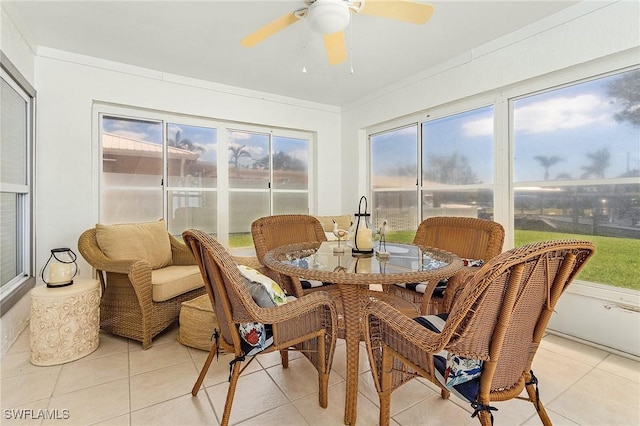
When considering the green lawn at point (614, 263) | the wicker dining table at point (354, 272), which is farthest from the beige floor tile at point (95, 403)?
the green lawn at point (614, 263)

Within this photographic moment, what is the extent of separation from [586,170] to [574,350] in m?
1.40

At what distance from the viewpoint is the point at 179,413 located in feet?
5.26

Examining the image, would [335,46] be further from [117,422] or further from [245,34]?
[117,422]

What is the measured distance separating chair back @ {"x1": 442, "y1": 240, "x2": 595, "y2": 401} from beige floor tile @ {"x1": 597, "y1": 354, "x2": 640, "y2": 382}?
152 cm

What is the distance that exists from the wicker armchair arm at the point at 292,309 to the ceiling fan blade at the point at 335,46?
1753mm

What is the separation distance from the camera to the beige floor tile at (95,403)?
1.58 meters

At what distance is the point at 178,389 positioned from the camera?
182 centimetres

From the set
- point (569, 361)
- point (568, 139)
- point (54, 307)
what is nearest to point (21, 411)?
point (54, 307)

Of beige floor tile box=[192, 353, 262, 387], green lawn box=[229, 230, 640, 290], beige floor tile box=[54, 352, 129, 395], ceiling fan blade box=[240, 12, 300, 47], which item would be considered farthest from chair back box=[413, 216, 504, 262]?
beige floor tile box=[54, 352, 129, 395]

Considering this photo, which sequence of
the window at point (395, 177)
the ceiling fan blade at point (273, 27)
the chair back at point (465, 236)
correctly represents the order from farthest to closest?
the window at point (395, 177) → the chair back at point (465, 236) → the ceiling fan blade at point (273, 27)

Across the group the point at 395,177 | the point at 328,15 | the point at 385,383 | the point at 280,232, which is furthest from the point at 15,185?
the point at 395,177

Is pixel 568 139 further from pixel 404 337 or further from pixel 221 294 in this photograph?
pixel 221 294

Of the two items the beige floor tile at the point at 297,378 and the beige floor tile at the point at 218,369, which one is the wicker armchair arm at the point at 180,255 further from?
the beige floor tile at the point at 297,378

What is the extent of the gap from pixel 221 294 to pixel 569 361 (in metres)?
2.41
